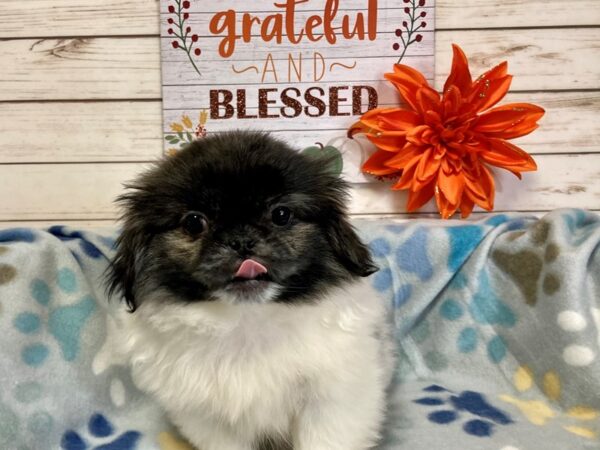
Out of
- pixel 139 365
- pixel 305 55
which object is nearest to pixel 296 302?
pixel 139 365

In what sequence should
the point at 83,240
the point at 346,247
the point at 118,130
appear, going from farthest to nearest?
the point at 118,130
the point at 83,240
the point at 346,247

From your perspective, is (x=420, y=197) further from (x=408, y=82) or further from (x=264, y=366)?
(x=264, y=366)

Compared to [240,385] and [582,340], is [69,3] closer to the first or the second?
[240,385]

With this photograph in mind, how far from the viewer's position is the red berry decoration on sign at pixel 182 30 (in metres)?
2.14

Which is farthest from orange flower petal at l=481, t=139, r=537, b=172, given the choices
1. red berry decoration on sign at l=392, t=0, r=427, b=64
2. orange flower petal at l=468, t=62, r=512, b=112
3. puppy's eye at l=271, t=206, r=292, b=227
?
puppy's eye at l=271, t=206, r=292, b=227

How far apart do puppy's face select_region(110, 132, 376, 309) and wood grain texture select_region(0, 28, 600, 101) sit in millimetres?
1046

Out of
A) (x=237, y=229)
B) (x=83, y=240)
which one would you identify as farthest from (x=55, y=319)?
(x=237, y=229)

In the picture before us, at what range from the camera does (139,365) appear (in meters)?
1.41

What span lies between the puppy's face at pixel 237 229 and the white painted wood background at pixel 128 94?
3.29ft

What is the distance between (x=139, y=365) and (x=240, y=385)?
Result: 0.97 ft

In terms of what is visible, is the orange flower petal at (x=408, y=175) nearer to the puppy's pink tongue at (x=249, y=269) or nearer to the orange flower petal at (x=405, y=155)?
the orange flower petal at (x=405, y=155)

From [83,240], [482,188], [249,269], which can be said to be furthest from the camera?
[482,188]

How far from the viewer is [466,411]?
1.70 metres

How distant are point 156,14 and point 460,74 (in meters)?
1.24
